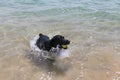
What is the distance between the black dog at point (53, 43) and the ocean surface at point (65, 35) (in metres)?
0.37

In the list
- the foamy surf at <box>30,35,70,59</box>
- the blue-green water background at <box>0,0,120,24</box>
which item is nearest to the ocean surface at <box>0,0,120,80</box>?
the blue-green water background at <box>0,0,120,24</box>

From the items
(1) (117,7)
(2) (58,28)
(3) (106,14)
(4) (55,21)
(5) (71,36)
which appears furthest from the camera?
(1) (117,7)

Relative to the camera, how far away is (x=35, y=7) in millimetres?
11992

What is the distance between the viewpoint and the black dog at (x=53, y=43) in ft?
18.1

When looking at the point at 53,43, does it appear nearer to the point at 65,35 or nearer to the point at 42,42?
the point at 42,42

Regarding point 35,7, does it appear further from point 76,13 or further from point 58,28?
point 58,28

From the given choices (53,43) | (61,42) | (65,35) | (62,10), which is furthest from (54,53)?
(62,10)

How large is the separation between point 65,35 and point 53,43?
2165mm

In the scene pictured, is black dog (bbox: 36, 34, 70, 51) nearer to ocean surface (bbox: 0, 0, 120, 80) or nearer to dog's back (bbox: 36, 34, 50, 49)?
dog's back (bbox: 36, 34, 50, 49)

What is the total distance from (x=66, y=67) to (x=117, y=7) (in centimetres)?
658

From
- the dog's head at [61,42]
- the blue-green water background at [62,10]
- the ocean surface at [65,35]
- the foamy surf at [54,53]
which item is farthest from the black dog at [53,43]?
the blue-green water background at [62,10]

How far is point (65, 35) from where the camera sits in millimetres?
7875

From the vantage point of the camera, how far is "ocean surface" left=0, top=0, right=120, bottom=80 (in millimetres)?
5484

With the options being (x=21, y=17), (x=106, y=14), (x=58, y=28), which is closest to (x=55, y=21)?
(x=58, y=28)
